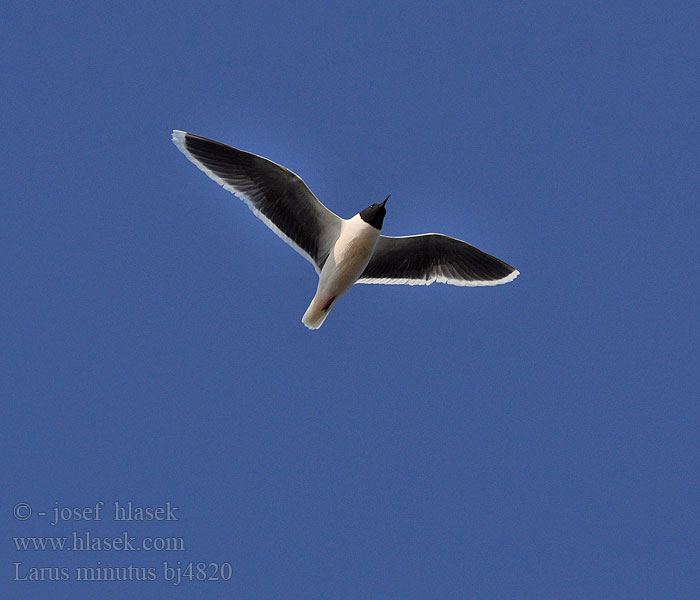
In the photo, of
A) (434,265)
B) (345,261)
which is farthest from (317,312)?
(434,265)

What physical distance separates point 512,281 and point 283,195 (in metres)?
4.05

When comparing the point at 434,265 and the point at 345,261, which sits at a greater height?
the point at 434,265

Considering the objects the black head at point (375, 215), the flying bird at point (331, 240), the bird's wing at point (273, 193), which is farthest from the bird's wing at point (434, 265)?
the bird's wing at point (273, 193)

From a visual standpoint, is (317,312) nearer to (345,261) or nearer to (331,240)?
(345,261)

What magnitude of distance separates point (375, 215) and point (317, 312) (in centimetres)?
185

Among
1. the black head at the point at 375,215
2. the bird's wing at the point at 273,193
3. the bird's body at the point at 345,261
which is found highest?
the bird's wing at the point at 273,193

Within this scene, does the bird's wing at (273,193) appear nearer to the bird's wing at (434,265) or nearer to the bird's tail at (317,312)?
the bird's tail at (317,312)

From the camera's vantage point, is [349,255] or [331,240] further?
[331,240]

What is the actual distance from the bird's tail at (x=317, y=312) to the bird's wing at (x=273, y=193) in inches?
18.9

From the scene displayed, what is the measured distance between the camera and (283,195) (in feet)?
52.5

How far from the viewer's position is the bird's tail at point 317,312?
1625cm

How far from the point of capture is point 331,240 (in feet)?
53.4

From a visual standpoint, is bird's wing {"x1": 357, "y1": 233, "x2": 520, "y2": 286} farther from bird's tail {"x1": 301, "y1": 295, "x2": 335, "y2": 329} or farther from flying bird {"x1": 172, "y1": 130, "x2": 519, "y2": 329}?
bird's tail {"x1": 301, "y1": 295, "x2": 335, "y2": 329}

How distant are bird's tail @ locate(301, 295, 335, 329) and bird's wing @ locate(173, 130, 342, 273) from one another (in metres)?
0.48
